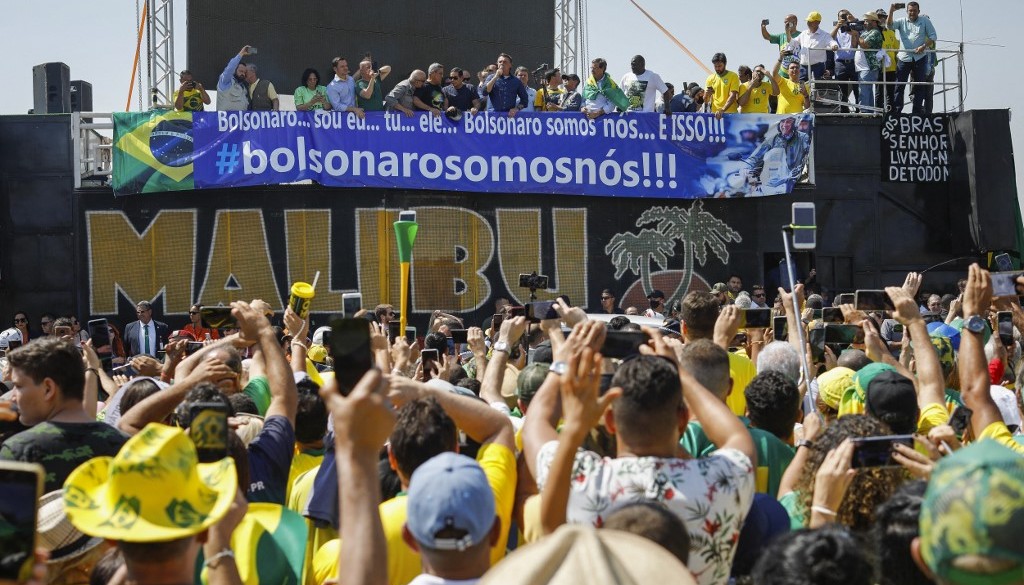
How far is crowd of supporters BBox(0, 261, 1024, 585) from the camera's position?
2.59 m

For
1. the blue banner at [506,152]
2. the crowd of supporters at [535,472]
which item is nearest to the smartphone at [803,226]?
the crowd of supporters at [535,472]

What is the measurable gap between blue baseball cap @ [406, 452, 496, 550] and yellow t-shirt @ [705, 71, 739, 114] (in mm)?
14980

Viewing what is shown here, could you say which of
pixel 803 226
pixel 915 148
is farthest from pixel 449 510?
pixel 915 148

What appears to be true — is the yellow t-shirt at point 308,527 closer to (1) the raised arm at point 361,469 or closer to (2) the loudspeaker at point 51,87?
(1) the raised arm at point 361,469


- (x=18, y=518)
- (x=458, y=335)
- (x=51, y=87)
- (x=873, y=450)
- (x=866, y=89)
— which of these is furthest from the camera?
(x=51, y=87)

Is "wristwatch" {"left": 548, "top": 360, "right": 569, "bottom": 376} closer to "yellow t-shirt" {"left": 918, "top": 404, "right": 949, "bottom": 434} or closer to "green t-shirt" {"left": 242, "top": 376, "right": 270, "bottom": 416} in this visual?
"yellow t-shirt" {"left": 918, "top": 404, "right": 949, "bottom": 434}

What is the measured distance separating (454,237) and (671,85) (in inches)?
158

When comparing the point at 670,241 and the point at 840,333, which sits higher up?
the point at 670,241

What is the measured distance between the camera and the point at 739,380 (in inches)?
226

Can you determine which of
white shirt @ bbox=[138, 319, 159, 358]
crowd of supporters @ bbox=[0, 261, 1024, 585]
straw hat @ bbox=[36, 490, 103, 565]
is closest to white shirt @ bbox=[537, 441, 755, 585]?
crowd of supporters @ bbox=[0, 261, 1024, 585]

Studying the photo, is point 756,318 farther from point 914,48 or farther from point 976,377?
point 914,48

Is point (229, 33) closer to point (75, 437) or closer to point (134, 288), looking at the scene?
point (134, 288)

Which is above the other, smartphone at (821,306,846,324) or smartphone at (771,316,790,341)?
smartphone at (821,306,846,324)

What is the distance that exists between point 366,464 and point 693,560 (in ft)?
3.43
